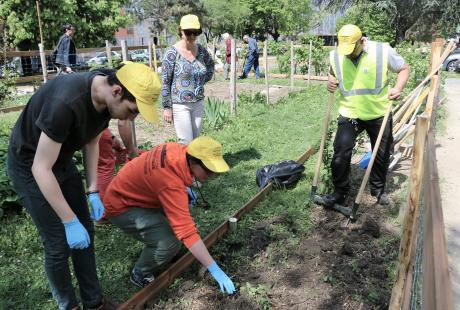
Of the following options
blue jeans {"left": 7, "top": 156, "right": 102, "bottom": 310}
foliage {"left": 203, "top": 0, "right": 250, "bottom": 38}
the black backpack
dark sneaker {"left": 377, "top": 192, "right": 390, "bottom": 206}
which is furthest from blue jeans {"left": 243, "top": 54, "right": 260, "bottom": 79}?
foliage {"left": 203, "top": 0, "right": 250, "bottom": 38}

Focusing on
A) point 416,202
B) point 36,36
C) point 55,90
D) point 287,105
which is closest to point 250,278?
point 416,202

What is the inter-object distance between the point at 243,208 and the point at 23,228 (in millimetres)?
2105

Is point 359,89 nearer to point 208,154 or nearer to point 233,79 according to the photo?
point 208,154

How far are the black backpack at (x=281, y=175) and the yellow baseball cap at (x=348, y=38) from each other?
170 cm

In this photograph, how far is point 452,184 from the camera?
5.58 meters

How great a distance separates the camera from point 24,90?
1393 centimetres

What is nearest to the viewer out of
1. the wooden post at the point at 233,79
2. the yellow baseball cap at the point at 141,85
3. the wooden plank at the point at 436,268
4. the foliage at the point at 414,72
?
the wooden plank at the point at 436,268

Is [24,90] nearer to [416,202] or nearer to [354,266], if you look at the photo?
[354,266]

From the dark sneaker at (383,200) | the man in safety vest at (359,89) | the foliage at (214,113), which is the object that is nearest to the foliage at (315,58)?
the foliage at (214,113)

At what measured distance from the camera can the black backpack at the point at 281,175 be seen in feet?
16.3

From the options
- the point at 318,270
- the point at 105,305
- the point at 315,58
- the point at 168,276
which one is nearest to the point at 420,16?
the point at 315,58

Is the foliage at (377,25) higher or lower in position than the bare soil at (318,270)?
higher

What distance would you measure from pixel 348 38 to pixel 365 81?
53 centimetres

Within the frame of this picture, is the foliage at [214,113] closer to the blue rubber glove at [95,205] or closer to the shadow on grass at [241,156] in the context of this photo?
the shadow on grass at [241,156]
